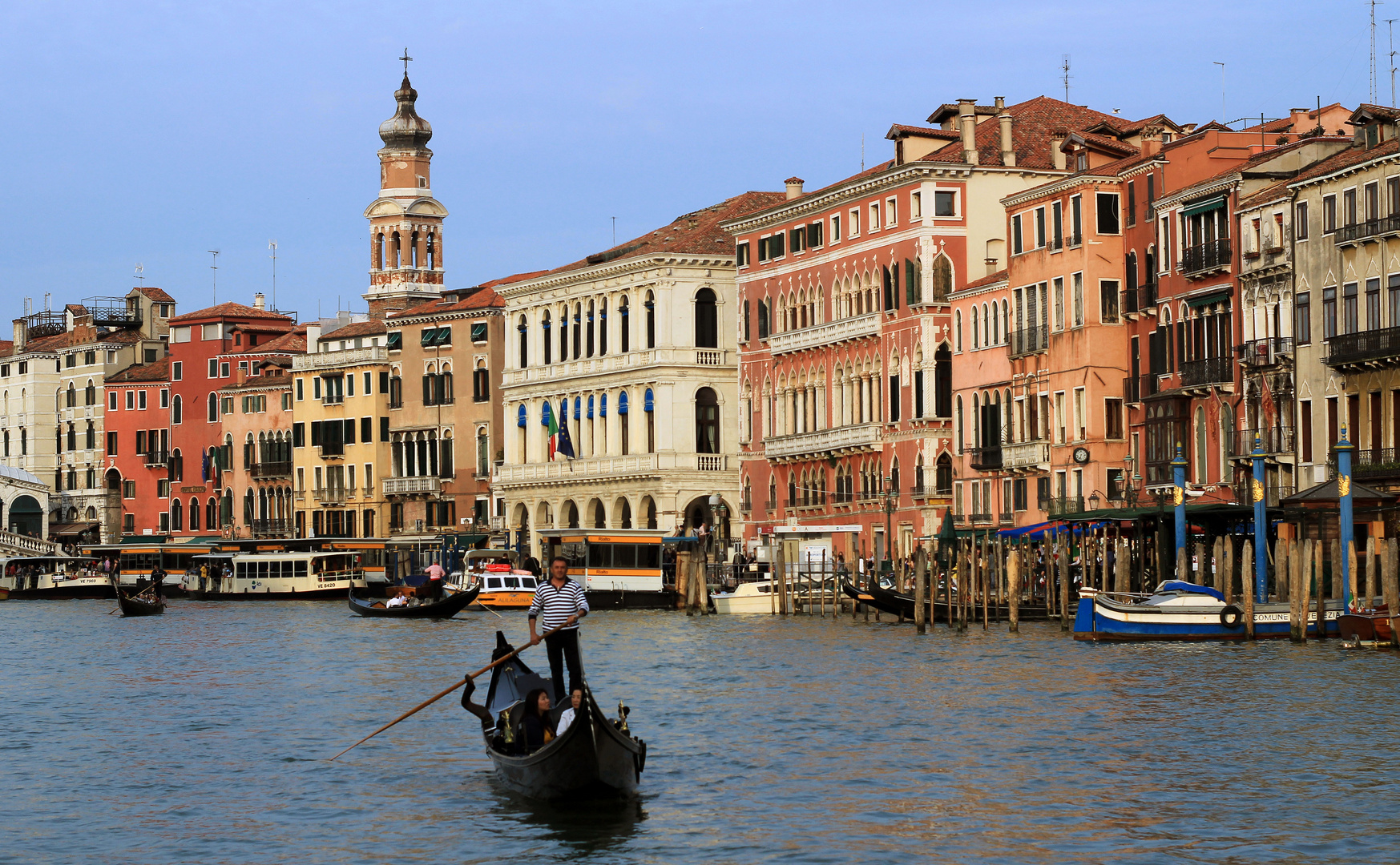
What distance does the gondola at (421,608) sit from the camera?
2159 inches

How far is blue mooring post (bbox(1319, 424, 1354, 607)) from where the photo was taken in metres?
35.6

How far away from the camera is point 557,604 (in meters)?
20.2

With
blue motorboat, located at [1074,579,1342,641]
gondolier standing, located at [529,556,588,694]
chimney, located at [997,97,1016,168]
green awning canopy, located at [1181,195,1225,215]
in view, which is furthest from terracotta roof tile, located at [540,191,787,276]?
gondolier standing, located at [529,556,588,694]

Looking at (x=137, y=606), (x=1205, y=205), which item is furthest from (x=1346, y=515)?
(x=137, y=606)

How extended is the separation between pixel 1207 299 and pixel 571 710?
31.6 metres

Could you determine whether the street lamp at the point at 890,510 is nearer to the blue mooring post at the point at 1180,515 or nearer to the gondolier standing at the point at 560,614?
the blue mooring post at the point at 1180,515

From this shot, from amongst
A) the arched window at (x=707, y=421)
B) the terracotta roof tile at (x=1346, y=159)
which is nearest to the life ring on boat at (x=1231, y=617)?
the terracotta roof tile at (x=1346, y=159)

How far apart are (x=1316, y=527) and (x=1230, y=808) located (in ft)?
78.2

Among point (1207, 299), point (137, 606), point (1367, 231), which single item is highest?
point (1367, 231)

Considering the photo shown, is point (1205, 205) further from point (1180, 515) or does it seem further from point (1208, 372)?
point (1180, 515)

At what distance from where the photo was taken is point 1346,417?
43.0 m

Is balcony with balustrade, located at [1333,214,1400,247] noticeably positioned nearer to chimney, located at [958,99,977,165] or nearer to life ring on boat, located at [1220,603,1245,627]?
life ring on boat, located at [1220,603,1245,627]

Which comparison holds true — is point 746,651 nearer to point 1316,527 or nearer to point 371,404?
point 1316,527

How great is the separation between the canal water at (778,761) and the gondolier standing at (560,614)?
1.27 meters
